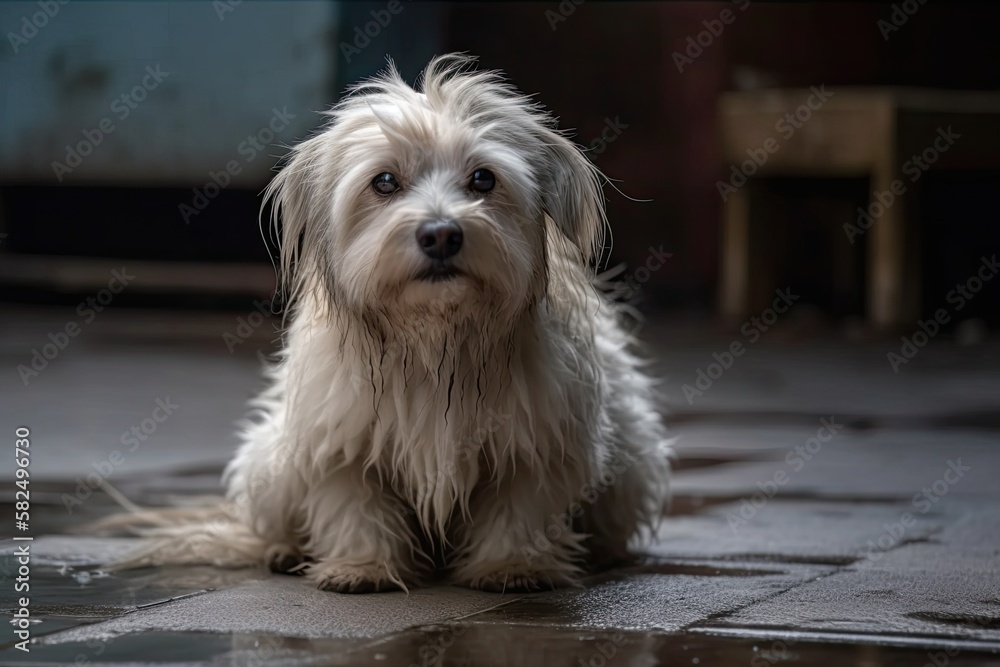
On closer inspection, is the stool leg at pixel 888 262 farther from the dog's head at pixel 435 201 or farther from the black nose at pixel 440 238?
the black nose at pixel 440 238

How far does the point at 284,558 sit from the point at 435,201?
116 cm

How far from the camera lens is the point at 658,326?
1250cm

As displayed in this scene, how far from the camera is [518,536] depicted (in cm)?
360

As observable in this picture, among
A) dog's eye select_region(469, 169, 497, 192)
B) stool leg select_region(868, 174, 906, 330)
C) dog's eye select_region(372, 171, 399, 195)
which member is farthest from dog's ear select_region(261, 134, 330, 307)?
stool leg select_region(868, 174, 906, 330)

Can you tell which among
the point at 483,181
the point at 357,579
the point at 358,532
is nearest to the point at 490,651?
the point at 357,579

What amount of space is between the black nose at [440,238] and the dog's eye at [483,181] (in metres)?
0.23

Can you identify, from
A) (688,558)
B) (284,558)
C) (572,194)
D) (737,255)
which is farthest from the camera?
(737,255)

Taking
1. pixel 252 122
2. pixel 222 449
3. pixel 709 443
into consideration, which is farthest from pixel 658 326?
pixel 222 449

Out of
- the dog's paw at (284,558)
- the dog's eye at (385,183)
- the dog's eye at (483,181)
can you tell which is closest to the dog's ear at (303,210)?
the dog's eye at (385,183)

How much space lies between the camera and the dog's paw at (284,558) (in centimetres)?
386

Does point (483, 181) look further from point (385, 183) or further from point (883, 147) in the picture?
point (883, 147)

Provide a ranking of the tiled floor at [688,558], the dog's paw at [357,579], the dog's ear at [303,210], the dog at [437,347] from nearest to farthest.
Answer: the tiled floor at [688,558]
the dog at [437,347]
the dog's paw at [357,579]
the dog's ear at [303,210]

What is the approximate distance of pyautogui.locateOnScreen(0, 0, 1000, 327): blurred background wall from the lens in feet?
35.6

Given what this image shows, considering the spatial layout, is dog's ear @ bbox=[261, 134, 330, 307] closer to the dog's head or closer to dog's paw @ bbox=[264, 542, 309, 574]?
the dog's head
